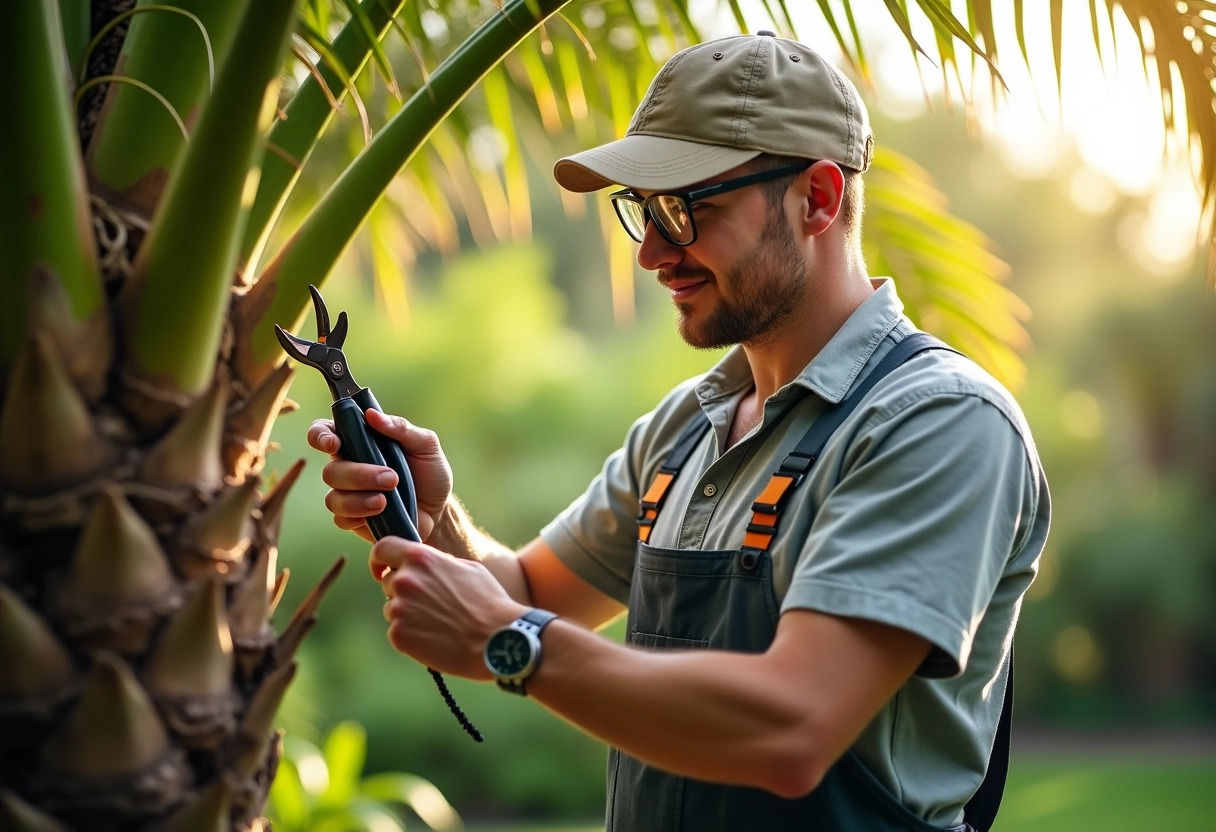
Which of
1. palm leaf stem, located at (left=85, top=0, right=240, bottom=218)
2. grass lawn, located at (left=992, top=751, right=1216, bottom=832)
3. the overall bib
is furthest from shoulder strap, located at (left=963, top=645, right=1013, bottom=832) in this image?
grass lawn, located at (left=992, top=751, right=1216, bottom=832)

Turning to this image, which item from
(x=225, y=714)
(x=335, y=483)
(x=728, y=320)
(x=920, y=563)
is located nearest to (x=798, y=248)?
(x=728, y=320)

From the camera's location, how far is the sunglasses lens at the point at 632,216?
5.39 ft

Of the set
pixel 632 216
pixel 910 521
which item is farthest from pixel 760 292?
pixel 910 521

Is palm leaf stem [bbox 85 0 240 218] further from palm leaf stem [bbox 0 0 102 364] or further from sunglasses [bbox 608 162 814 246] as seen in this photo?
sunglasses [bbox 608 162 814 246]

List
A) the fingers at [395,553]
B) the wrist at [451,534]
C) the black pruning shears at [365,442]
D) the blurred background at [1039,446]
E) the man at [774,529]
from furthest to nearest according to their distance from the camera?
1. the blurred background at [1039,446]
2. the wrist at [451,534]
3. the black pruning shears at [365,442]
4. the fingers at [395,553]
5. the man at [774,529]

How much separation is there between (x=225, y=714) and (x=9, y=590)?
0.22 metres

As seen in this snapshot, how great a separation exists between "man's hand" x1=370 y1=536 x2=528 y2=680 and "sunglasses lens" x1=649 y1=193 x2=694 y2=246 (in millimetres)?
524

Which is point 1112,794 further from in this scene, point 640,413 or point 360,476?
point 360,476

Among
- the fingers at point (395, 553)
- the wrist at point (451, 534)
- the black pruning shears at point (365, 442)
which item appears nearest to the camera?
the fingers at point (395, 553)

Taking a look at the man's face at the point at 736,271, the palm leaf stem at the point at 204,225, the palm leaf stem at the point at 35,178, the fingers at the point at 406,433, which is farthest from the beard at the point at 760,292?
the palm leaf stem at the point at 35,178

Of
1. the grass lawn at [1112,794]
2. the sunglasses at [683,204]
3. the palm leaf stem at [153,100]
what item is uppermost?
the palm leaf stem at [153,100]

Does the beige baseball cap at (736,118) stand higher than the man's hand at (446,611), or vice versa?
the beige baseball cap at (736,118)

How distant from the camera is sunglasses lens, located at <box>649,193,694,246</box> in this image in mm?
1526

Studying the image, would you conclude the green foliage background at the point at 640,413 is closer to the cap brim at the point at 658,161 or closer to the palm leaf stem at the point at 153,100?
the cap brim at the point at 658,161
